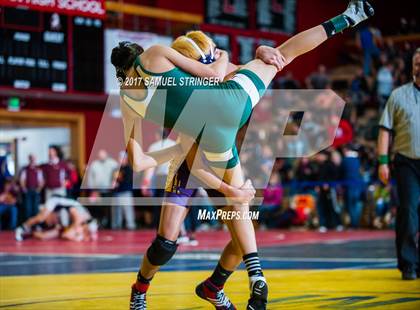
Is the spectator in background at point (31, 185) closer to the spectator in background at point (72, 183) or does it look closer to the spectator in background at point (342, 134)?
the spectator in background at point (72, 183)

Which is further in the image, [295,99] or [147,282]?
[295,99]

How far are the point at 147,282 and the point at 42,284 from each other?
2.68 metres

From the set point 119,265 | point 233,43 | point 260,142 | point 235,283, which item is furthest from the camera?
point 233,43

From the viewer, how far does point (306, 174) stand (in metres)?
20.7

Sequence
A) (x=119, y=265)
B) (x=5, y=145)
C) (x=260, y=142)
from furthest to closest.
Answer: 1. (x=5, y=145)
2. (x=260, y=142)
3. (x=119, y=265)

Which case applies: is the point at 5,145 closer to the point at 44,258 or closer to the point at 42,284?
the point at 44,258

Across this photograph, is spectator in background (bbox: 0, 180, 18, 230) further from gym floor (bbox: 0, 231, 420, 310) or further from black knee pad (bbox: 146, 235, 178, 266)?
black knee pad (bbox: 146, 235, 178, 266)

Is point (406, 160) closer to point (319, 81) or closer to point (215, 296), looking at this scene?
point (215, 296)

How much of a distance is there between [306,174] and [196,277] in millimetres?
12397

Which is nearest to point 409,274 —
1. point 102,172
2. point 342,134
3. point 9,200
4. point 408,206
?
point 408,206

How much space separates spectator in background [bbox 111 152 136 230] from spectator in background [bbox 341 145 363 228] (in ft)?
15.1

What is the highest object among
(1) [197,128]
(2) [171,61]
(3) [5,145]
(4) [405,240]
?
(2) [171,61]

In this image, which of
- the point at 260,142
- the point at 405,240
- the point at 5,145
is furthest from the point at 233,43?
the point at 405,240

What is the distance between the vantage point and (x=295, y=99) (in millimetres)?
24672
